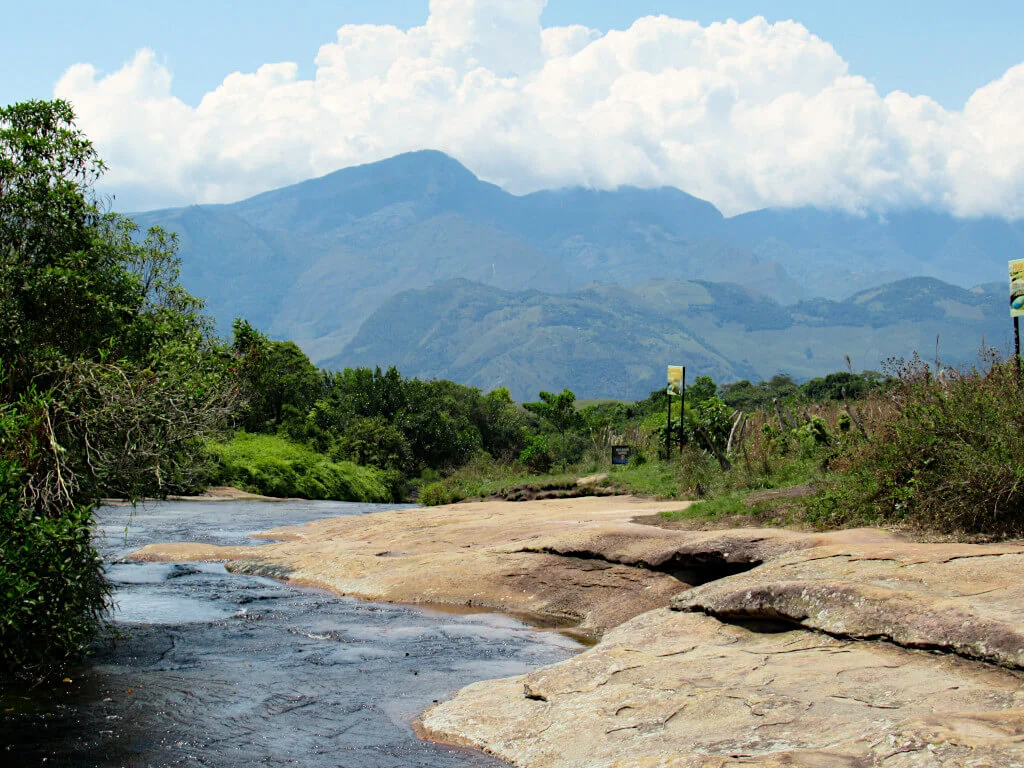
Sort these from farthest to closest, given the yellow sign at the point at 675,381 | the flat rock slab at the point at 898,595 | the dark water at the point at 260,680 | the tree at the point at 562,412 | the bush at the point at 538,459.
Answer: the tree at the point at 562,412
the bush at the point at 538,459
the yellow sign at the point at 675,381
the dark water at the point at 260,680
the flat rock slab at the point at 898,595

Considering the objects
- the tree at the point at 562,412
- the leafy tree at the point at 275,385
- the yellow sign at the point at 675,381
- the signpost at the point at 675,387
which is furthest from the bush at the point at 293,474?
the yellow sign at the point at 675,381

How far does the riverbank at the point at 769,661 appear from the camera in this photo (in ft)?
25.1

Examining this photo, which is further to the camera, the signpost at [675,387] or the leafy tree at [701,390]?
the leafy tree at [701,390]

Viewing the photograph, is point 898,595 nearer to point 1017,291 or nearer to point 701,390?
point 1017,291

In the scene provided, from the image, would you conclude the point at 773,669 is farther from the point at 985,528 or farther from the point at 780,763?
the point at 985,528

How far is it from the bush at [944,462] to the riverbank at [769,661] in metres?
0.93

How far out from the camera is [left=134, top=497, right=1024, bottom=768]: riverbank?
7.66m

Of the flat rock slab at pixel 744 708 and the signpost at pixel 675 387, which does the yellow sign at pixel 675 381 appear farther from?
the flat rock slab at pixel 744 708

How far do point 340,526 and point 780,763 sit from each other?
772 inches

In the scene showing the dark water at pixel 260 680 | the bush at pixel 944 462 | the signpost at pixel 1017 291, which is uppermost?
the signpost at pixel 1017 291

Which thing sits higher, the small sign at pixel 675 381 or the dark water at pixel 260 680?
the small sign at pixel 675 381

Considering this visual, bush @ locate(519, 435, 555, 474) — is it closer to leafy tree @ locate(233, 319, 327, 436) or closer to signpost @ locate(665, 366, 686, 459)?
signpost @ locate(665, 366, 686, 459)

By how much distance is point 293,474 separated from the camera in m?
50.1

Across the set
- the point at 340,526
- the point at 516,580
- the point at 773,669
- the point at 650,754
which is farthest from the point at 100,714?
the point at 340,526
